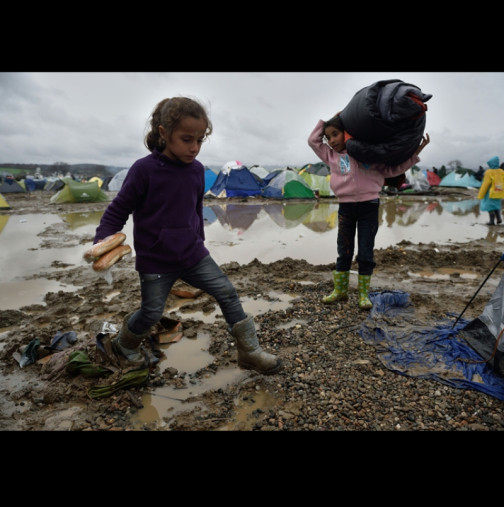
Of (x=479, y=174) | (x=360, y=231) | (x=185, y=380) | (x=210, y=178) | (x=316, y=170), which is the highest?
(x=316, y=170)

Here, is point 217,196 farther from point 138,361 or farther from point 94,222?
point 138,361

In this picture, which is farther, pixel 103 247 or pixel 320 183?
pixel 320 183

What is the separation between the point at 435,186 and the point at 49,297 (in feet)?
98.6

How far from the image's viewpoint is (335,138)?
362 centimetres

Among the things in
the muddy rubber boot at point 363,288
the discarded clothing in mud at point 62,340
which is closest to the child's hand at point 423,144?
the muddy rubber boot at point 363,288

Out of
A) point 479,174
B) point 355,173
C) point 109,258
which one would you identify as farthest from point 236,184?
point 479,174

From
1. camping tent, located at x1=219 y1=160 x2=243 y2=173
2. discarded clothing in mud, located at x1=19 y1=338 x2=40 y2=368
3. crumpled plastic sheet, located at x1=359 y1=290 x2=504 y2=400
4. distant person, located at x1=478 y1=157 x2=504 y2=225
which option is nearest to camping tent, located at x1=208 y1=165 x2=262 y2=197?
camping tent, located at x1=219 y1=160 x2=243 y2=173

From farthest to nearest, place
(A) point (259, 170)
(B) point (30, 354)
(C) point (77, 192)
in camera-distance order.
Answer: (A) point (259, 170) → (C) point (77, 192) → (B) point (30, 354)

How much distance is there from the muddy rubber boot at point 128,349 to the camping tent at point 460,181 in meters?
30.0

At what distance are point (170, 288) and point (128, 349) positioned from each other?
68 cm

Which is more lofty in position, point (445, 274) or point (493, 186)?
point (493, 186)

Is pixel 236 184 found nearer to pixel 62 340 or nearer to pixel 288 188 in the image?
pixel 288 188

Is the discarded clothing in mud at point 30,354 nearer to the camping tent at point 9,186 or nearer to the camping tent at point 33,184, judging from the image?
the camping tent at point 9,186

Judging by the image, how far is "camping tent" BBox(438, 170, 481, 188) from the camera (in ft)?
86.4
